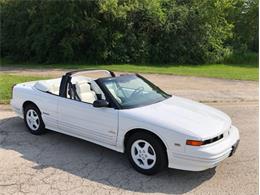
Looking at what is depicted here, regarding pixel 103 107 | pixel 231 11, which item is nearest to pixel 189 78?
pixel 103 107

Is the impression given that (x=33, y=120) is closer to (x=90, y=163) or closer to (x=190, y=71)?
(x=90, y=163)

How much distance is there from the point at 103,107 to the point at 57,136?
1555mm

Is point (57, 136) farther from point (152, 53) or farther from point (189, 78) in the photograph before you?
point (152, 53)

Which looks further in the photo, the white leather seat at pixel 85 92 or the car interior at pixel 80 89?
the white leather seat at pixel 85 92

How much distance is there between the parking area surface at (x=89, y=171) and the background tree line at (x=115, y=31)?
52.5 ft

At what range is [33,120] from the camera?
6.60 meters

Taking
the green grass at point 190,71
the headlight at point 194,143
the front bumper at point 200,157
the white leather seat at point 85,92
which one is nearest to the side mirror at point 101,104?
the white leather seat at point 85,92

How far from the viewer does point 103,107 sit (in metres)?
5.39

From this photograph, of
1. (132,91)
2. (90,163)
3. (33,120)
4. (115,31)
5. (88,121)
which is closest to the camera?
(90,163)

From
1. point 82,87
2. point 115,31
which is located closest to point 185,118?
point 82,87

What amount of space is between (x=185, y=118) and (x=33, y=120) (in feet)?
9.83

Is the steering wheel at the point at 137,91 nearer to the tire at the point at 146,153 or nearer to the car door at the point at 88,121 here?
the car door at the point at 88,121

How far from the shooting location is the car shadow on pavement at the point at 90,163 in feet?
15.2

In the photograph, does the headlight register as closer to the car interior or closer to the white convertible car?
the white convertible car
